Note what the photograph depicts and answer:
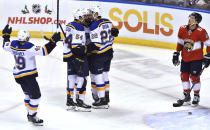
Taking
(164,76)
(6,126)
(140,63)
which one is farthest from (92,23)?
(140,63)

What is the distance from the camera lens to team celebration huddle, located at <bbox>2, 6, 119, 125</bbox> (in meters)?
5.63

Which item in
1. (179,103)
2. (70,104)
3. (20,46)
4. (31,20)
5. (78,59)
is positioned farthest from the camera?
(31,20)

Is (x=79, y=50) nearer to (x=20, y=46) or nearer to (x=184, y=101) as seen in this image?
(x=20, y=46)

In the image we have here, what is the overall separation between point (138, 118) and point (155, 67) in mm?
3171

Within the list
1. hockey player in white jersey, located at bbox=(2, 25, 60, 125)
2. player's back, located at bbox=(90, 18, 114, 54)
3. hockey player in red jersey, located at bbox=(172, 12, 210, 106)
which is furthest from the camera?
hockey player in red jersey, located at bbox=(172, 12, 210, 106)

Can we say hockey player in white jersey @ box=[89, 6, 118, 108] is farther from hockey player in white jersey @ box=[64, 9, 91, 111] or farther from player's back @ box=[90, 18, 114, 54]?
hockey player in white jersey @ box=[64, 9, 91, 111]

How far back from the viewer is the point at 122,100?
7109 mm

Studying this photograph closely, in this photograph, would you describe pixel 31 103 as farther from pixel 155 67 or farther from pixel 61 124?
pixel 155 67

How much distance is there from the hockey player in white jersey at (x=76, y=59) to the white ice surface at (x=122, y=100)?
0.18 m

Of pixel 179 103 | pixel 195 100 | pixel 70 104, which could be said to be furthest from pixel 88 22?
pixel 195 100

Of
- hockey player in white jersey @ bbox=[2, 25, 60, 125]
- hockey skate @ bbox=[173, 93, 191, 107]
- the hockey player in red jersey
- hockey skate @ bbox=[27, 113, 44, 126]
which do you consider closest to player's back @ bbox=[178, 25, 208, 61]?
the hockey player in red jersey

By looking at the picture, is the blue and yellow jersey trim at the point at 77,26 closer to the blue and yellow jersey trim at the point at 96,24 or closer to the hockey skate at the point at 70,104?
the blue and yellow jersey trim at the point at 96,24

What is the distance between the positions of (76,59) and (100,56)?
0.44 metres

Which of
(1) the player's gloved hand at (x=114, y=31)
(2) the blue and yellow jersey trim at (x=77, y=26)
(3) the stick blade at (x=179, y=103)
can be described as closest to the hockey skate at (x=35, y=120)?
(2) the blue and yellow jersey trim at (x=77, y=26)
